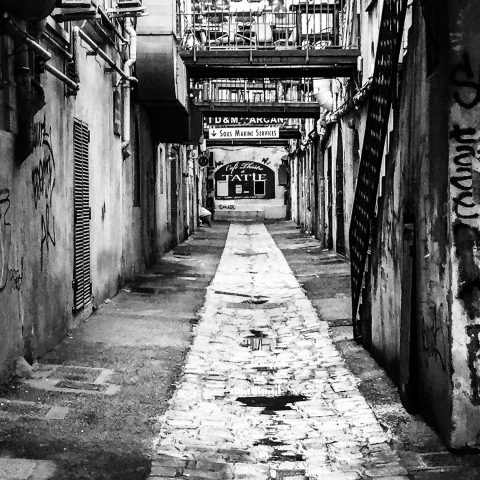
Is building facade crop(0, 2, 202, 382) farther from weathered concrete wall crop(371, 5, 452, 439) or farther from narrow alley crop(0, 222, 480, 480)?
weathered concrete wall crop(371, 5, 452, 439)

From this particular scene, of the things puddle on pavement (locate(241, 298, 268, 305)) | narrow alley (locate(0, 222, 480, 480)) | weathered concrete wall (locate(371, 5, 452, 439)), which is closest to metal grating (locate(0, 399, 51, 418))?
narrow alley (locate(0, 222, 480, 480))

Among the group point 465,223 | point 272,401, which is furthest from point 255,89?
point 465,223

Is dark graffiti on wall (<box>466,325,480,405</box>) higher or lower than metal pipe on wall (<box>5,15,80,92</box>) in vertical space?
lower

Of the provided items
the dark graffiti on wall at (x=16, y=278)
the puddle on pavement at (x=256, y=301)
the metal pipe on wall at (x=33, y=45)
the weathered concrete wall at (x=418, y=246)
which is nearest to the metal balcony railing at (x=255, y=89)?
the puddle on pavement at (x=256, y=301)

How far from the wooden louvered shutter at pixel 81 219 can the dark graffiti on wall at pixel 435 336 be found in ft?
16.2

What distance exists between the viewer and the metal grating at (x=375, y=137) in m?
6.68

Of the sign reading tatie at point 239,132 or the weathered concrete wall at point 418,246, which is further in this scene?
the sign reading tatie at point 239,132

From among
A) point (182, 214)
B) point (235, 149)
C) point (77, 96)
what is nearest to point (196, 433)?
point (77, 96)

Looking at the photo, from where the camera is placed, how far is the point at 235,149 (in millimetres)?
51406

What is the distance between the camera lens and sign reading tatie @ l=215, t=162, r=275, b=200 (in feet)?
175

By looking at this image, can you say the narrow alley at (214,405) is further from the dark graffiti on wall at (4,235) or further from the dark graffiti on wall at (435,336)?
the dark graffiti on wall at (4,235)

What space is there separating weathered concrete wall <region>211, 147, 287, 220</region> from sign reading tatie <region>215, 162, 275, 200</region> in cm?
45

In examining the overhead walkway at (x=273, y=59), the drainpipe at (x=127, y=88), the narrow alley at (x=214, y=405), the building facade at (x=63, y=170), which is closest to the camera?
the narrow alley at (x=214, y=405)

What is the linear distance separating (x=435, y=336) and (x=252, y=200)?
1842 inches
